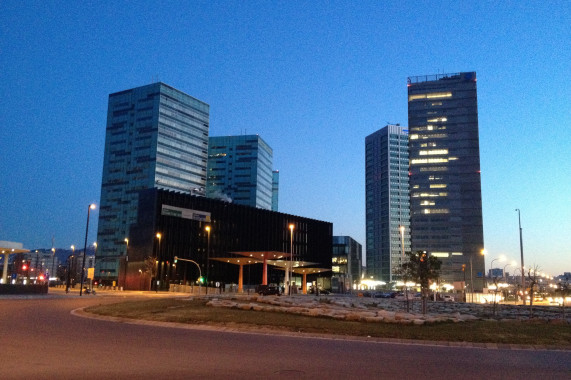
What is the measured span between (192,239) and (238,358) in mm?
89886

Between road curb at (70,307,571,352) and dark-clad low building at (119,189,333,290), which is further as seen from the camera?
dark-clad low building at (119,189,333,290)

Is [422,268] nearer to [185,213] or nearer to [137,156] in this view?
[185,213]

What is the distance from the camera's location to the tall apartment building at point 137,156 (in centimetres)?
17875

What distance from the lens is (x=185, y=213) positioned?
10056 centimetres

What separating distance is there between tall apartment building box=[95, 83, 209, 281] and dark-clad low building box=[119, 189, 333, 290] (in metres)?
74.2

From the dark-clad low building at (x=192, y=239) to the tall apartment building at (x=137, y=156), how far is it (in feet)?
243

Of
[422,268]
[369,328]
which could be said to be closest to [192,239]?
[422,268]

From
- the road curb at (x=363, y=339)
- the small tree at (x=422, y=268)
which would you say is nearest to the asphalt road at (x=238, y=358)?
the road curb at (x=363, y=339)

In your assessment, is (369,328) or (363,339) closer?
(363,339)

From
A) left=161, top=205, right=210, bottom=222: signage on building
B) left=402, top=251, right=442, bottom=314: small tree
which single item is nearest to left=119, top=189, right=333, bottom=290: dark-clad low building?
left=161, top=205, right=210, bottom=222: signage on building

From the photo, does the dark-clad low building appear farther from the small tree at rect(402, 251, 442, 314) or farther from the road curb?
the road curb

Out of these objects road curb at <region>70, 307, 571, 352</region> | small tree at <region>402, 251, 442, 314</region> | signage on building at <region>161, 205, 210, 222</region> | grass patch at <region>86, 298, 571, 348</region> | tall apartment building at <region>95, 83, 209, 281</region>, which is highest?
tall apartment building at <region>95, 83, 209, 281</region>

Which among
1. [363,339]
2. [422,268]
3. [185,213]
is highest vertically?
[185,213]

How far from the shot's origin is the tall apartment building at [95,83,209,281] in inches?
7037
